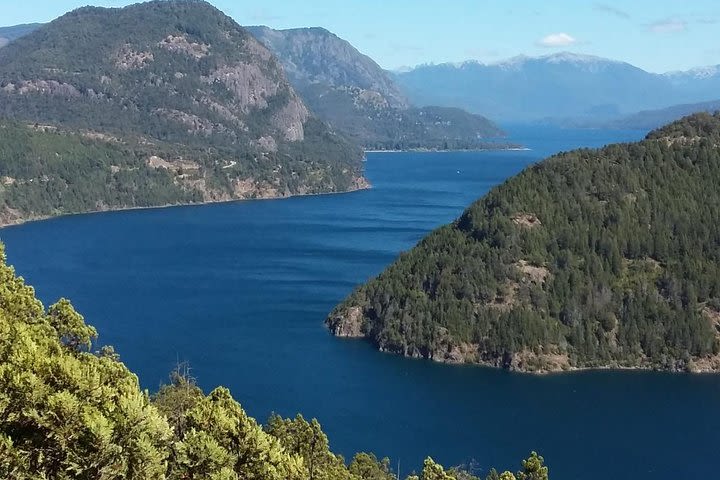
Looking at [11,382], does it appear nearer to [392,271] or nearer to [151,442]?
[151,442]

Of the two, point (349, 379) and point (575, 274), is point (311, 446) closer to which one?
point (349, 379)

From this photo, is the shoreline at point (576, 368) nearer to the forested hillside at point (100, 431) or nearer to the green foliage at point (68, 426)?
the forested hillside at point (100, 431)

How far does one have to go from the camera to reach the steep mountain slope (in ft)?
319

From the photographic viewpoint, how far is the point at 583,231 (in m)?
111

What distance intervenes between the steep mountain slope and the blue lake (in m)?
4.04

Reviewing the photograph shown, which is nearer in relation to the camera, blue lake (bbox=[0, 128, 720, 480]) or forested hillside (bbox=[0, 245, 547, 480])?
forested hillside (bbox=[0, 245, 547, 480])

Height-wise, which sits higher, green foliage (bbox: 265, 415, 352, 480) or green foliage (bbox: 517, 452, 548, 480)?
green foliage (bbox: 265, 415, 352, 480)

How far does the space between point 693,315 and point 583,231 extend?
17.0 meters

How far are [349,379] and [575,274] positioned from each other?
1280 inches

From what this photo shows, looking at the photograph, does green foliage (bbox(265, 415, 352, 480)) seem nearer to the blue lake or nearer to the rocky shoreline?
the blue lake

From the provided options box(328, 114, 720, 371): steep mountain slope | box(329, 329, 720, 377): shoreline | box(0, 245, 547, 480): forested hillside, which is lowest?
box(329, 329, 720, 377): shoreline

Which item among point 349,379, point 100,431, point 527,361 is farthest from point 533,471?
point 527,361

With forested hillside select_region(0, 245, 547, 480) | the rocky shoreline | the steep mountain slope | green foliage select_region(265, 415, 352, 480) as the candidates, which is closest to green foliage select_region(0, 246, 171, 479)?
forested hillside select_region(0, 245, 547, 480)

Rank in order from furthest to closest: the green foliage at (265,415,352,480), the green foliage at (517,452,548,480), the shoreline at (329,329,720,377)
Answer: the shoreline at (329,329,720,377), the green foliage at (517,452,548,480), the green foliage at (265,415,352,480)
